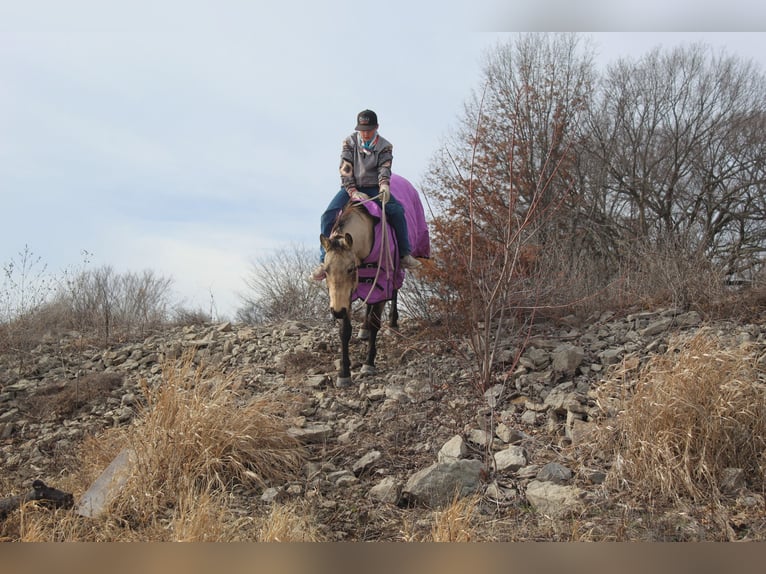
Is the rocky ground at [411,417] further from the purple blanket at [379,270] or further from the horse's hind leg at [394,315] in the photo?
the purple blanket at [379,270]

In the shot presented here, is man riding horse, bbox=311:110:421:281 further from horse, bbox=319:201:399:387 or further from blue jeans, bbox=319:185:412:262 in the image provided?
horse, bbox=319:201:399:387

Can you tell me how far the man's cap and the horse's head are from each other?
3.36 feet

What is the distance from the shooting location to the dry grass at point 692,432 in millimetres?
Answer: 3297

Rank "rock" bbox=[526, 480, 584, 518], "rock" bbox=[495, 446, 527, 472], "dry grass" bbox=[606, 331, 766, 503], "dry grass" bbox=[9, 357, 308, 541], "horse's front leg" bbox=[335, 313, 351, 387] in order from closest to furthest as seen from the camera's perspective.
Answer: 1. "dry grass" bbox=[9, 357, 308, 541]
2. "rock" bbox=[526, 480, 584, 518]
3. "dry grass" bbox=[606, 331, 766, 503]
4. "rock" bbox=[495, 446, 527, 472]
5. "horse's front leg" bbox=[335, 313, 351, 387]

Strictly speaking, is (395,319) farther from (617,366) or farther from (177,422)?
(177,422)

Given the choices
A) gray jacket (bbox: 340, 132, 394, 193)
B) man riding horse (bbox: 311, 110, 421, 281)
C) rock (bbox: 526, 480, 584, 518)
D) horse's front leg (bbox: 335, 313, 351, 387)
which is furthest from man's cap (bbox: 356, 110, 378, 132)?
rock (bbox: 526, 480, 584, 518)

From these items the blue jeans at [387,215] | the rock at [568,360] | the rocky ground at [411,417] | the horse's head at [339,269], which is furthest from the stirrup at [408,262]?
the rock at [568,360]

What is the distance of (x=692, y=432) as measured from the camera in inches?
135

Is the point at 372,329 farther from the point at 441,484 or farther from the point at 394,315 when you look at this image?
the point at 441,484

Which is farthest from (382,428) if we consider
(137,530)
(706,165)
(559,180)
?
(706,165)

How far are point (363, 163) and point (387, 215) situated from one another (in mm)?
507

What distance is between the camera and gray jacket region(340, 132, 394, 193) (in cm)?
554

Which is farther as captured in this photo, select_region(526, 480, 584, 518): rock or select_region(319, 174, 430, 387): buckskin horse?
select_region(319, 174, 430, 387): buckskin horse

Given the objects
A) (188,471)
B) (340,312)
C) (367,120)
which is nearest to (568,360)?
(340,312)
